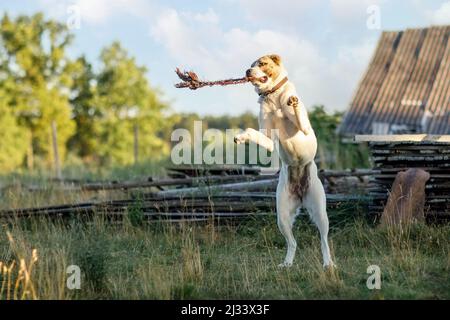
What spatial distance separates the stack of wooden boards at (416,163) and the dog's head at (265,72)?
100 inches

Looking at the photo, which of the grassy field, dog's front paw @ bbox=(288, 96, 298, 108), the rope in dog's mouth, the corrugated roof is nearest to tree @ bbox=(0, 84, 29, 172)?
the corrugated roof

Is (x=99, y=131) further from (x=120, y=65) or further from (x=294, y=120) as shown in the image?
(x=294, y=120)

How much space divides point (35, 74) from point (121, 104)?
5.08 metres

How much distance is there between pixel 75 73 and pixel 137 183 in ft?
73.7

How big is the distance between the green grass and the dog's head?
1.78 m

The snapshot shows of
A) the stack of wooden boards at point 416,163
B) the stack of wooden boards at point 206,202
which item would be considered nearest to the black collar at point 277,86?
the stack of wooden boards at point 416,163

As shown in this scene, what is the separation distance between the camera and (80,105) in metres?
33.4

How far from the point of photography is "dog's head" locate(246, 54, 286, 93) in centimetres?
600

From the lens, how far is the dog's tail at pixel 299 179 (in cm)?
626

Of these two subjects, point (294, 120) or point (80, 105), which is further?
point (80, 105)

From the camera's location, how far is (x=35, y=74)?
29094 mm

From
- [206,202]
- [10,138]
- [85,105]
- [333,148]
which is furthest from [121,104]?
[206,202]

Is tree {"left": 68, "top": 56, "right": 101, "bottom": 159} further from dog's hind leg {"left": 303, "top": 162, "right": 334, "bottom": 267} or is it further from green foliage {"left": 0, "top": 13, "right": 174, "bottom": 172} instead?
dog's hind leg {"left": 303, "top": 162, "right": 334, "bottom": 267}
